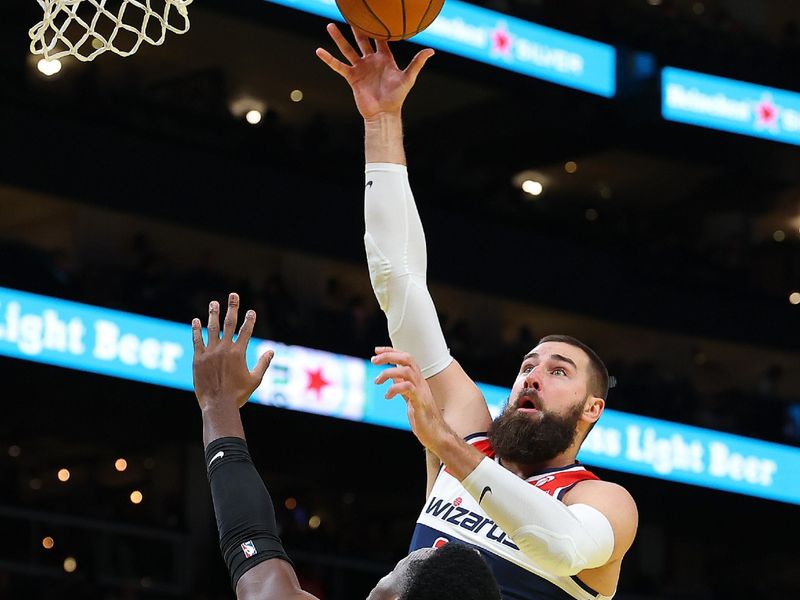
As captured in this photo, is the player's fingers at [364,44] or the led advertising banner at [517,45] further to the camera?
the led advertising banner at [517,45]

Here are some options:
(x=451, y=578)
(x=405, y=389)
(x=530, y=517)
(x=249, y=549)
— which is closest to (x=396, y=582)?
(x=451, y=578)

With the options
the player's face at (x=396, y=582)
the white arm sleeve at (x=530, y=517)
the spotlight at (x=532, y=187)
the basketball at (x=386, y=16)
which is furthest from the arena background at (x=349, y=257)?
the player's face at (x=396, y=582)

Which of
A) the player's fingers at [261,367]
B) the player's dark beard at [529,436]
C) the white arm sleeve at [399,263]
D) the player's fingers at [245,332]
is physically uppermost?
the white arm sleeve at [399,263]

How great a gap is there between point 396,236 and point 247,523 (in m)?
1.54

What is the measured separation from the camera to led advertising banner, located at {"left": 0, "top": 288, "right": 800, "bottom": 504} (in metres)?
13.3

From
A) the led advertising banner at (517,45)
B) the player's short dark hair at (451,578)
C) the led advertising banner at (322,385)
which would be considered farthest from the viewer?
the led advertising banner at (517,45)

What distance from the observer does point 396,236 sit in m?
4.05

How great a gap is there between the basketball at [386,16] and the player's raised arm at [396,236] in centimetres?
6

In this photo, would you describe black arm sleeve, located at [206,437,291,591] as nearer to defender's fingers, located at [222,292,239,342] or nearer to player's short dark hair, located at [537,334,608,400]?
defender's fingers, located at [222,292,239,342]

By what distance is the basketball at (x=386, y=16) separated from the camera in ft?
13.1

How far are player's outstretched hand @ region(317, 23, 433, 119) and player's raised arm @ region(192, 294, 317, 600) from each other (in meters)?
1.28

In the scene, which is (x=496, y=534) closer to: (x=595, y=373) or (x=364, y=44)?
(x=595, y=373)

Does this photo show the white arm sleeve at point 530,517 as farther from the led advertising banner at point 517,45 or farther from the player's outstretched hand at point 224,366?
the led advertising banner at point 517,45

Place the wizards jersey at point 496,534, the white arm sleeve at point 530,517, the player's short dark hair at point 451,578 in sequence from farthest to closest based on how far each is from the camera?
the wizards jersey at point 496,534, the white arm sleeve at point 530,517, the player's short dark hair at point 451,578
